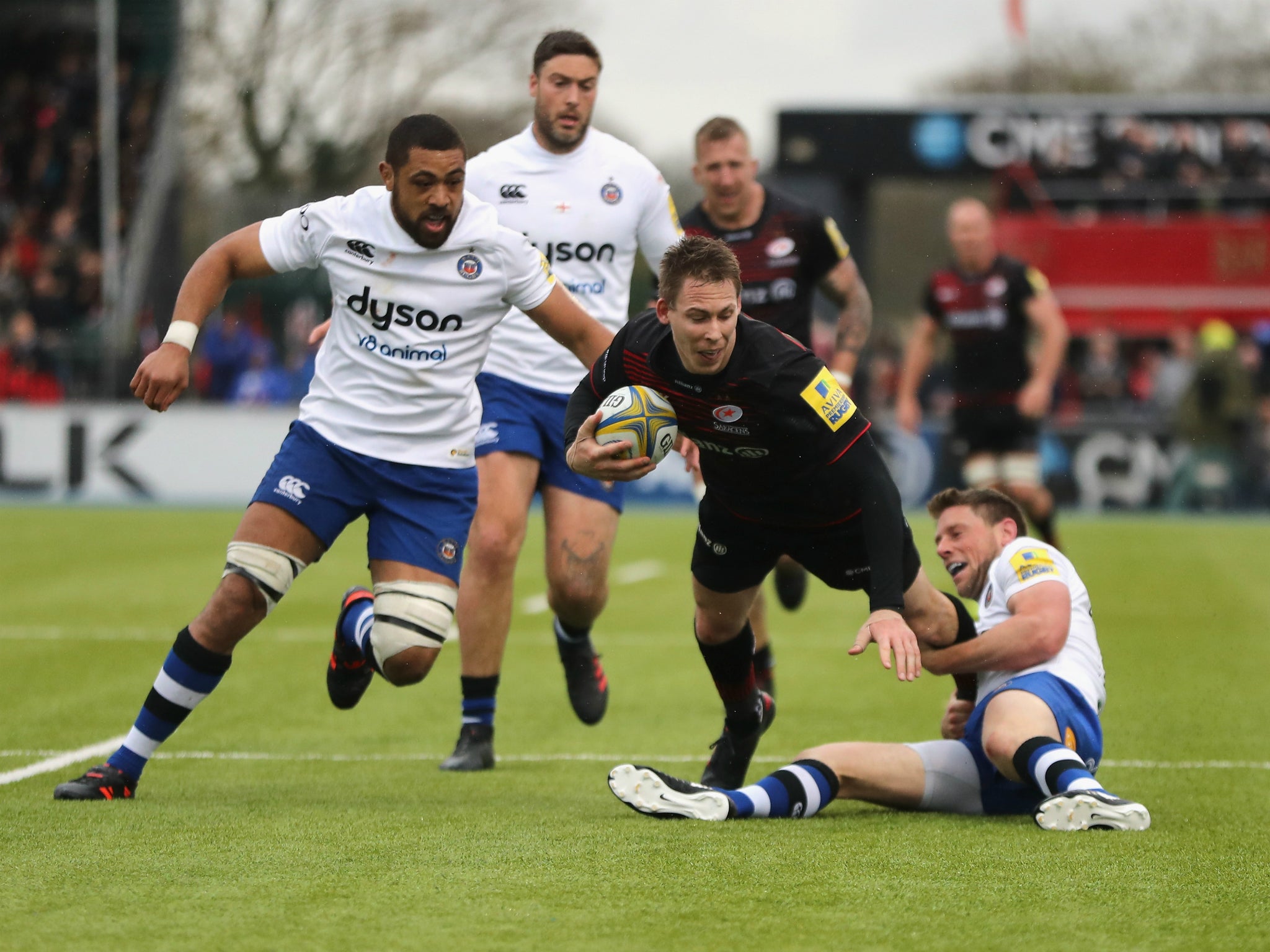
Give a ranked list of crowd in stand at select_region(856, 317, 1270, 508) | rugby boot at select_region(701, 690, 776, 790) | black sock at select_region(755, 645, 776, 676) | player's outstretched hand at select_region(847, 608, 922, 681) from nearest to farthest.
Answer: player's outstretched hand at select_region(847, 608, 922, 681), rugby boot at select_region(701, 690, 776, 790), black sock at select_region(755, 645, 776, 676), crowd in stand at select_region(856, 317, 1270, 508)

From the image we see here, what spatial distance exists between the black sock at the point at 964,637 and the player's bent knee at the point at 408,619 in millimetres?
1663

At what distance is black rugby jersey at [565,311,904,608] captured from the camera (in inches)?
196

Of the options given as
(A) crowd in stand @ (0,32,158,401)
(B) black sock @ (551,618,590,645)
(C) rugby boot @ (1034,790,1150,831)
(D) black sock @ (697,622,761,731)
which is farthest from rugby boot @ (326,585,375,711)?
(A) crowd in stand @ (0,32,158,401)

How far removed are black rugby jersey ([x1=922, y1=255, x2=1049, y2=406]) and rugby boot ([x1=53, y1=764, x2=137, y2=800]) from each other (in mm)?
7005

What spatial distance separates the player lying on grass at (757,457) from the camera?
16.0ft

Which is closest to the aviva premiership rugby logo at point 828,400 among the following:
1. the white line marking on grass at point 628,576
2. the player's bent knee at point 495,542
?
the player's bent knee at point 495,542

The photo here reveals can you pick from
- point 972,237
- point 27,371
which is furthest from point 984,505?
point 27,371

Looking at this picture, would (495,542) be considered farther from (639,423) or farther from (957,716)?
(957,716)

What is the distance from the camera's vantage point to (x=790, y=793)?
521 cm

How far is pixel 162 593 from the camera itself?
1284 cm

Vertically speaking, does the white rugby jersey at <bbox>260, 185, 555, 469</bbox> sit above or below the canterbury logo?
above

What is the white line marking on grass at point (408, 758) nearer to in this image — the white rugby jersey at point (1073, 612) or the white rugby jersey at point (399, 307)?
the white rugby jersey at point (1073, 612)

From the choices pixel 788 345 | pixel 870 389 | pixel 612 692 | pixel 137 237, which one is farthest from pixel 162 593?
pixel 137 237

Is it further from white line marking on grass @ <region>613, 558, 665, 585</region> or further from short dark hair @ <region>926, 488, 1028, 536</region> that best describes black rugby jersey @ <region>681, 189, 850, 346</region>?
white line marking on grass @ <region>613, 558, 665, 585</region>
